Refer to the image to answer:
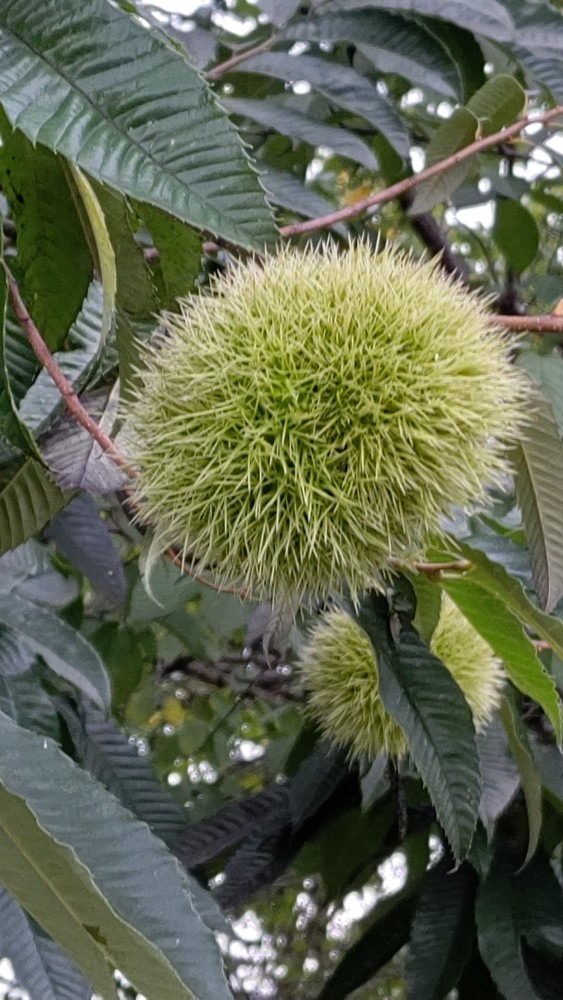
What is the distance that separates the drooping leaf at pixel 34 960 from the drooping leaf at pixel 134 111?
0.57 metres

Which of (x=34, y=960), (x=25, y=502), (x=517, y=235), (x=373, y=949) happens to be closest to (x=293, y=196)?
(x=25, y=502)

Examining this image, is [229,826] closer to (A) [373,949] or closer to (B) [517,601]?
(A) [373,949]

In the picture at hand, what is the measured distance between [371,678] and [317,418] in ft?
1.52

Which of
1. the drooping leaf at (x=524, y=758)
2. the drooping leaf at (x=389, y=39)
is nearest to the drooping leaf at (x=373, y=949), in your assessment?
the drooping leaf at (x=524, y=758)

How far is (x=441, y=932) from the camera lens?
1.32 meters

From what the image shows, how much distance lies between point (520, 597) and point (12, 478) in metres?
0.43

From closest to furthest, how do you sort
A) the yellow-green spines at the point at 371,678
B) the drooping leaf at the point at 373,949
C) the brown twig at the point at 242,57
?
the yellow-green spines at the point at 371,678 → the brown twig at the point at 242,57 → the drooping leaf at the point at 373,949

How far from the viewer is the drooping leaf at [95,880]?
0.46m

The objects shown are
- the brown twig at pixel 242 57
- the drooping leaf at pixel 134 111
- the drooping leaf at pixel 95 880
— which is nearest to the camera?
the drooping leaf at pixel 95 880

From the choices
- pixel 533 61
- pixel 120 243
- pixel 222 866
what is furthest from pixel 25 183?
pixel 222 866

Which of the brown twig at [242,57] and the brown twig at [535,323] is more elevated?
the brown twig at [535,323]

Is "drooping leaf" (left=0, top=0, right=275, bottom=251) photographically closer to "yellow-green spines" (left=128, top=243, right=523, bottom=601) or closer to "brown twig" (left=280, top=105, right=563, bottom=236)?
"yellow-green spines" (left=128, top=243, right=523, bottom=601)

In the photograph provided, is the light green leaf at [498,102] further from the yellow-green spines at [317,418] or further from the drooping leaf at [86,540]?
the drooping leaf at [86,540]

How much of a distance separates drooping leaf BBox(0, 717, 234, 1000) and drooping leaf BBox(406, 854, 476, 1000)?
0.83 metres
